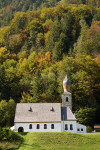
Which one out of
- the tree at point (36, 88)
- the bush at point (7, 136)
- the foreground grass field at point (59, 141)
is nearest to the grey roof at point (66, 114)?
the foreground grass field at point (59, 141)

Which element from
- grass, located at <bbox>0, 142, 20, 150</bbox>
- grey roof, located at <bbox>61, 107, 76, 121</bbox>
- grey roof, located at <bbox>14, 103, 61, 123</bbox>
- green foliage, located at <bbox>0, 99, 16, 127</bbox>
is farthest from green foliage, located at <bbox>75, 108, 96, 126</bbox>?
grass, located at <bbox>0, 142, 20, 150</bbox>

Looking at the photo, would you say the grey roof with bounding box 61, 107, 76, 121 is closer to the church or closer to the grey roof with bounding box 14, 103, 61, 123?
the church

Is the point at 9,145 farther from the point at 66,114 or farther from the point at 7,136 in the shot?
the point at 66,114

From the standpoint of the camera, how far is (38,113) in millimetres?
59875

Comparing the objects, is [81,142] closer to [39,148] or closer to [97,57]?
[39,148]

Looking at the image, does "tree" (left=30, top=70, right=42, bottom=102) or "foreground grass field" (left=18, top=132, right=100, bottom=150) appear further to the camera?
"tree" (left=30, top=70, right=42, bottom=102)

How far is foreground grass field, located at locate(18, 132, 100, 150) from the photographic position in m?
45.9

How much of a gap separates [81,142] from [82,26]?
217 ft

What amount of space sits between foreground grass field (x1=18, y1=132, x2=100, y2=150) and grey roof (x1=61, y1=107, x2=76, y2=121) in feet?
26.1

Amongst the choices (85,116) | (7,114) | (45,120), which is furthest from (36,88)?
(45,120)

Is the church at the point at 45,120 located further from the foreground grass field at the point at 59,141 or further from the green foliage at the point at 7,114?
the green foliage at the point at 7,114

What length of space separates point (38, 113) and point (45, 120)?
228 centimetres

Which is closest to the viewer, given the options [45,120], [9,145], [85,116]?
[9,145]

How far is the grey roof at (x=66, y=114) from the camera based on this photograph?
59062mm
